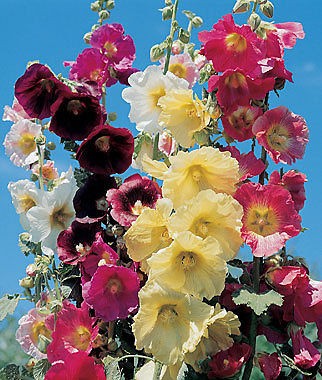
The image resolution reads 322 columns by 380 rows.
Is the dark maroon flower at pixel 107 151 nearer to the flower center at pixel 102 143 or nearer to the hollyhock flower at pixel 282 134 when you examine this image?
the flower center at pixel 102 143

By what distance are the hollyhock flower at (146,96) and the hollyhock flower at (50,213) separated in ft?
0.72

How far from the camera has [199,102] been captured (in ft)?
5.75

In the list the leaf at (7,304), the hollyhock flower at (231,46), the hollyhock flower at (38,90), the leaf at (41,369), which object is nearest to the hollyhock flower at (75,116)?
the hollyhock flower at (38,90)

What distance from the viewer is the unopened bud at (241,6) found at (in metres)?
1.82

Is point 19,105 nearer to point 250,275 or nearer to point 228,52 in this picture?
point 228,52

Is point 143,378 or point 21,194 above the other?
point 21,194

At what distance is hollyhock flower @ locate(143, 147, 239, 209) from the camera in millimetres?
1637

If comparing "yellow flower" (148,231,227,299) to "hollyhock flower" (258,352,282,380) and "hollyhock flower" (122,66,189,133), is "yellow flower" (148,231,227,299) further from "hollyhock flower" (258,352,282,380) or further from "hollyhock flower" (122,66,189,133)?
"hollyhock flower" (122,66,189,133)

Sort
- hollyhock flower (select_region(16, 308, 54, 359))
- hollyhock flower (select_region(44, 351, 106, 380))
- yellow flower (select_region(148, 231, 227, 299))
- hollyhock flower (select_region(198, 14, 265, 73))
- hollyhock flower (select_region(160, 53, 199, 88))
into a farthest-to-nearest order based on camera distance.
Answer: hollyhock flower (select_region(16, 308, 54, 359))
hollyhock flower (select_region(160, 53, 199, 88))
hollyhock flower (select_region(198, 14, 265, 73))
hollyhock flower (select_region(44, 351, 106, 380))
yellow flower (select_region(148, 231, 227, 299))

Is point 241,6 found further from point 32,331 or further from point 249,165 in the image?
point 32,331

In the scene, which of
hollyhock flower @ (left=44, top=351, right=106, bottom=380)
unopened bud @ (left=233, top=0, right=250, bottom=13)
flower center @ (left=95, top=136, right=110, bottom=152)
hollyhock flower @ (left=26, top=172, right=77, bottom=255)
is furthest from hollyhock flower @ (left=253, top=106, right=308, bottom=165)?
hollyhock flower @ (left=44, top=351, right=106, bottom=380)

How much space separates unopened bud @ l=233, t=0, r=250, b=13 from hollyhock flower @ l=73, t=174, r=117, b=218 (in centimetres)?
49

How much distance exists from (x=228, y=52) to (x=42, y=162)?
2.02 ft

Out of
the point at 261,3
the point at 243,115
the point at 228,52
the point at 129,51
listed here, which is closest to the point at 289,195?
the point at 243,115
